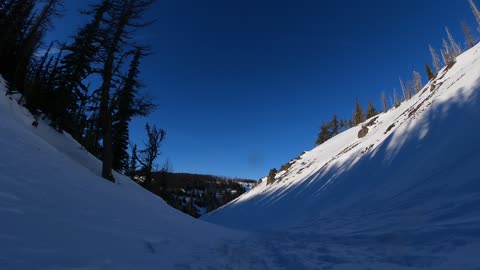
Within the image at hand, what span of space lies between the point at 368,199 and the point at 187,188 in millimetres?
88854

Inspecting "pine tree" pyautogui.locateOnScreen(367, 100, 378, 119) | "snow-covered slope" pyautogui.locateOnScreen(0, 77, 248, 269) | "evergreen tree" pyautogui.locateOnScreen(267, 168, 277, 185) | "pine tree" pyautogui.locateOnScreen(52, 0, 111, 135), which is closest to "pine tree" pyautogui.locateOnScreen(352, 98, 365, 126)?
"pine tree" pyautogui.locateOnScreen(367, 100, 378, 119)

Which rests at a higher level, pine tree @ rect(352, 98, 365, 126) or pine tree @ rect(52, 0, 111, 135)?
pine tree @ rect(352, 98, 365, 126)

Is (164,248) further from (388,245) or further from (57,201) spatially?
(388,245)

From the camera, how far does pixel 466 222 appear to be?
3.85m

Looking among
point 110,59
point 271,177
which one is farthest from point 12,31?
point 271,177

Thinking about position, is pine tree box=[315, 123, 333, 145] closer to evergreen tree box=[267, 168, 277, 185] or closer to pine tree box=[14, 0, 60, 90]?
evergreen tree box=[267, 168, 277, 185]

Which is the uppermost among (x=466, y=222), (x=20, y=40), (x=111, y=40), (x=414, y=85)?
(x=414, y=85)

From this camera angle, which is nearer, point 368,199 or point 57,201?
point 57,201

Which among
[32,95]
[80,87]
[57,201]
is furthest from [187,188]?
[57,201]

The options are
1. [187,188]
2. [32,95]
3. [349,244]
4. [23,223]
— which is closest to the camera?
[23,223]

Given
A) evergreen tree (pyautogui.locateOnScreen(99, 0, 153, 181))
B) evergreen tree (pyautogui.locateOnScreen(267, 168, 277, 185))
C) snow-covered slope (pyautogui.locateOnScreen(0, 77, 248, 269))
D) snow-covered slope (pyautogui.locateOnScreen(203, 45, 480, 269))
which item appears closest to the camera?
snow-covered slope (pyautogui.locateOnScreen(0, 77, 248, 269))

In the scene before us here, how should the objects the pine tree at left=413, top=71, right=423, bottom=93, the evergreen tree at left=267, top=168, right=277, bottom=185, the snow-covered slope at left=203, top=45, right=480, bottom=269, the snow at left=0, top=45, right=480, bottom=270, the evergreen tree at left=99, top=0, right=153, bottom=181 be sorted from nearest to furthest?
1. the snow at left=0, top=45, right=480, bottom=270
2. the snow-covered slope at left=203, top=45, right=480, bottom=269
3. the evergreen tree at left=99, top=0, right=153, bottom=181
4. the evergreen tree at left=267, top=168, right=277, bottom=185
5. the pine tree at left=413, top=71, right=423, bottom=93

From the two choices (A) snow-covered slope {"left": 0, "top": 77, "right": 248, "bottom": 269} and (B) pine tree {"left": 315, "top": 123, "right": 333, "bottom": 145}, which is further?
(B) pine tree {"left": 315, "top": 123, "right": 333, "bottom": 145}

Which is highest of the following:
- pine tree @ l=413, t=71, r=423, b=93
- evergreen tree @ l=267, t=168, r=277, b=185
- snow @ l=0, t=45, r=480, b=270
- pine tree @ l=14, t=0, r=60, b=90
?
pine tree @ l=413, t=71, r=423, b=93
